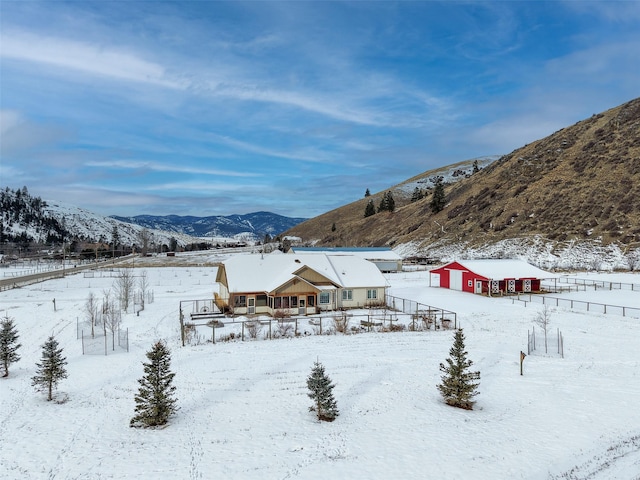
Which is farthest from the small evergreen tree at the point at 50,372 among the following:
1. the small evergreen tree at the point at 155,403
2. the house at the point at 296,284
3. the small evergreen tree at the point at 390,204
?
the small evergreen tree at the point at 390,204

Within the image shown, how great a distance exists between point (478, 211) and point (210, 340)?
94.9 m

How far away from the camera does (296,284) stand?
37906mm

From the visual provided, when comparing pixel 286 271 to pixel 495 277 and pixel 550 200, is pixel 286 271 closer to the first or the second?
pixel 495 277

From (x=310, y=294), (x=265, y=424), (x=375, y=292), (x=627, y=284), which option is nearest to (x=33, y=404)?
(x=265, y=424)

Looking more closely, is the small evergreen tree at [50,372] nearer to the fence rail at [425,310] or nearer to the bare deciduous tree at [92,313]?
the bare deciduous tree at [92,313]

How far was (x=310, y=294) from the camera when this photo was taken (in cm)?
3859

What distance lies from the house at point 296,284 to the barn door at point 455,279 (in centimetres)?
1524

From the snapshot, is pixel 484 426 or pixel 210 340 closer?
pixel 484 426

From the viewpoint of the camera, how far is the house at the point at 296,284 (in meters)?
37.8

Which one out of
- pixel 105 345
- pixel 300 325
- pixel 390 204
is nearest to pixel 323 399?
pixel 105 345

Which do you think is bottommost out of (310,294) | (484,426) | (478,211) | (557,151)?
(484,426)

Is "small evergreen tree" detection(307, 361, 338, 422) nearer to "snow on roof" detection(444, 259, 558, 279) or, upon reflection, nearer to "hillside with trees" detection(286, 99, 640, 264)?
"snow on roof" detection(444, 259, 558, 279)

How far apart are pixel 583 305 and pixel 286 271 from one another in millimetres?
27776

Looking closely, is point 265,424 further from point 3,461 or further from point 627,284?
point 627,284
